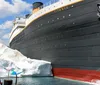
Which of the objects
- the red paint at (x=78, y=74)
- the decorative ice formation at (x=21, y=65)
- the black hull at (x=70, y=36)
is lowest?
the red paint at (x=78, y=74)

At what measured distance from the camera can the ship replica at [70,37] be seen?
25406mm

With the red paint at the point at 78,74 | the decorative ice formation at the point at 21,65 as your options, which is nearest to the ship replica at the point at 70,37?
the red paint at the point at 78,74

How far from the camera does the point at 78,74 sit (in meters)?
27.5

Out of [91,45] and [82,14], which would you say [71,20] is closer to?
[82,14]

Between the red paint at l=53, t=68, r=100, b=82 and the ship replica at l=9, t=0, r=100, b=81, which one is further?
the ship replica at l=9, t=0, r=100, b=81

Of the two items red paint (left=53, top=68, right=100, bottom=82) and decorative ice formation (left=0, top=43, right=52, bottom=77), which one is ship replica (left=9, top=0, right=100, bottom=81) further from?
decorative ice formation (left=0, top=43, right=52, bottom=77)

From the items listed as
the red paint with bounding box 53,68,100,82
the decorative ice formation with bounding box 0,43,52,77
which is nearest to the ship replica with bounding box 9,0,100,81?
the red paint with bounding box 53,68,100,82

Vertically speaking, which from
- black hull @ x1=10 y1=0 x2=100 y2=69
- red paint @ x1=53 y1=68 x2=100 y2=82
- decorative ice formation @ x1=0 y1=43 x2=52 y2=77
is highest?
black hull @ x1=10 y1=0 x2=100 y2=69

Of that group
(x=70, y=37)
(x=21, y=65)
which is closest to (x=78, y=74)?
(x=70, y=37)

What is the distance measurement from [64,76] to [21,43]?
1881 centimetres

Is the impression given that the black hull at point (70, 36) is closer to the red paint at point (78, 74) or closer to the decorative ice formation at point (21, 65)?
the red paint at point (78, 74)

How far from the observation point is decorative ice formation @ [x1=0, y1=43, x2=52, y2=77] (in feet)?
118

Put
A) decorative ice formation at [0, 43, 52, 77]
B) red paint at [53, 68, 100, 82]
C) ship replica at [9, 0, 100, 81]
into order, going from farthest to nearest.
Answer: decorative ice formation at [0, 43, 52, 77], ship replica at [9, 0, 100, 81], red paint at [53, 68, 100, 82]

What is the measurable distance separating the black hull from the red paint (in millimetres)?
507
